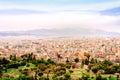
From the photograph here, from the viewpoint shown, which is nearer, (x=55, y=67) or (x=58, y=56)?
(x=55, y=67)

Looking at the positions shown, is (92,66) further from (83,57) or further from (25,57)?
(25,57)

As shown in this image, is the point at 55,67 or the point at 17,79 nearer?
the point at 17,79

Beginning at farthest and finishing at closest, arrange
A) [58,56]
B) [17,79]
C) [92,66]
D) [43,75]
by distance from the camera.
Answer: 1. [58,56]
2. [92,66]
3. [43,75]
4. [17,79]

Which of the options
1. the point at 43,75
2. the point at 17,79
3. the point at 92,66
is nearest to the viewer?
the point at 17,79

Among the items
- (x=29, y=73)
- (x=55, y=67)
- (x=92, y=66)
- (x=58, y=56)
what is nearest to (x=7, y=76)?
(x=29, y=73)

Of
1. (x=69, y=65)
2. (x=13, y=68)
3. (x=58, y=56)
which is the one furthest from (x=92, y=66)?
(x=58, y=56)

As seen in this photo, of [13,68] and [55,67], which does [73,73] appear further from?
[13,68]

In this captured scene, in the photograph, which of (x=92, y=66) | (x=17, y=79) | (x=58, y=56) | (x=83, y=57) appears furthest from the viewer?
(x=58, y=56)

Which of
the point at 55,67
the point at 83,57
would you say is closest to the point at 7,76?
the point at 55,67

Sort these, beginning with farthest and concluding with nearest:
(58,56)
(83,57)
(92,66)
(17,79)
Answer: (58,56) → (83,57) → (92,66) → (17,79)
